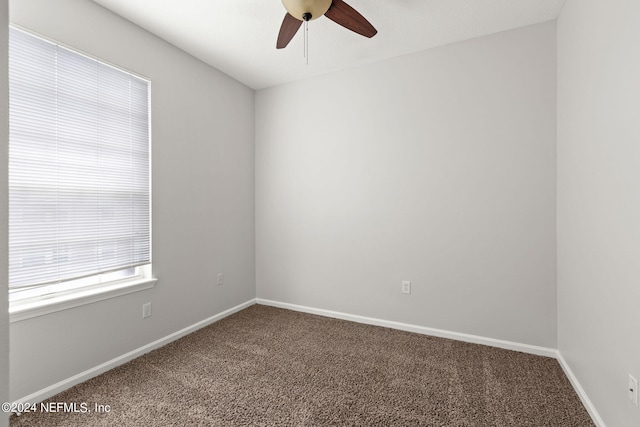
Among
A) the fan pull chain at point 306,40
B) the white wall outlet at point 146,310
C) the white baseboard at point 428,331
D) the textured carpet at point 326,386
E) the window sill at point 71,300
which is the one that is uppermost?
the fan pull chain at point 306,40

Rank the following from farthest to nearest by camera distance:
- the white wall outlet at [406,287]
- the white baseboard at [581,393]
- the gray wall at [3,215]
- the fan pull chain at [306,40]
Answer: the white wall outlet at [406,287] → the fan pull chain at [306,40] → the white baseboard at [581,393] → the gray wall at [3,215]

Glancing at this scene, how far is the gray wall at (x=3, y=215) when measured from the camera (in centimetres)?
61

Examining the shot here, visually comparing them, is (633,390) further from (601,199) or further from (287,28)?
(287,28)

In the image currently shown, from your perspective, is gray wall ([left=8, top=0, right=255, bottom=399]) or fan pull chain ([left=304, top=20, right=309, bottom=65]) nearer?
gray wall ([left=8, top=0, right=255, bottom=399])

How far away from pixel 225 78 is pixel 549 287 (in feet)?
11.8

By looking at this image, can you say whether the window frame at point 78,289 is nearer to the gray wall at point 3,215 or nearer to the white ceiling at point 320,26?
the white ceiling at point 320,26

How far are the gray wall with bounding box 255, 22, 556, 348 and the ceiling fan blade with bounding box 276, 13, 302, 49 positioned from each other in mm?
1214

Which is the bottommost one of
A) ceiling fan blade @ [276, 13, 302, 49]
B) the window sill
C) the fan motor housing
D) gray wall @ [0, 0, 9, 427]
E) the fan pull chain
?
the window sill

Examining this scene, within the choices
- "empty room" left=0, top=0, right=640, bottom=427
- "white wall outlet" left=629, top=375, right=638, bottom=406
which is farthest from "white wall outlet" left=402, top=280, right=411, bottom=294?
"white wall outlet" left=629, top=375, right=638, bottom=406

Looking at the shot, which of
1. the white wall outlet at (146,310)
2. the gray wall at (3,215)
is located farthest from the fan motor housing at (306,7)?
the white wall outlet at (146,310)

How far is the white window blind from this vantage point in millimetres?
1756

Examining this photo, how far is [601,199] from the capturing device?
156 cm

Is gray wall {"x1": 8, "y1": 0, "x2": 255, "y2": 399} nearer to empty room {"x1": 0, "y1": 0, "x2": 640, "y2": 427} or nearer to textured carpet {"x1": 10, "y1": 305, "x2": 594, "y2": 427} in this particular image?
empty room {"x1": 0, "y1": 0, "x2": 640, "y2": 427}

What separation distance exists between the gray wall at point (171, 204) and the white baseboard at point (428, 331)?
71 cm
